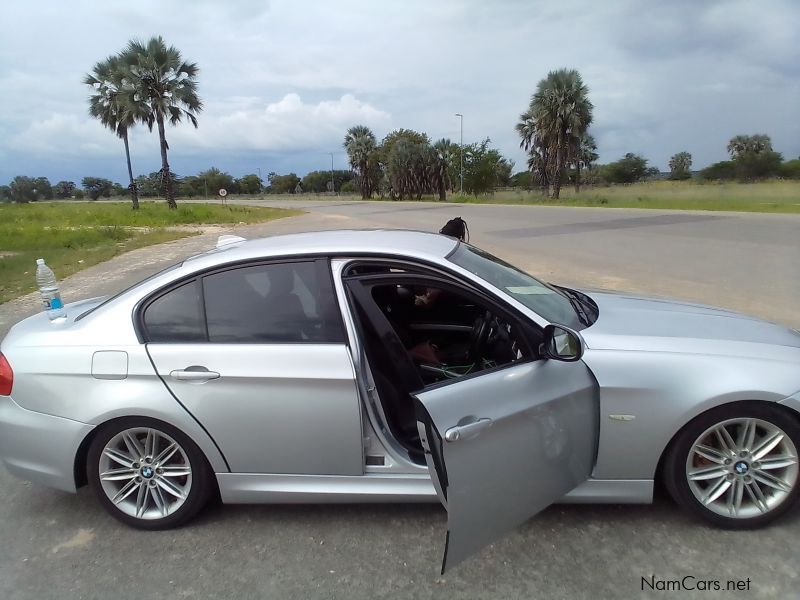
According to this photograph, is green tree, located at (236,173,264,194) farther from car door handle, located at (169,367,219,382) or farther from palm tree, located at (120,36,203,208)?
car door handle, located at (169,367,219,382)

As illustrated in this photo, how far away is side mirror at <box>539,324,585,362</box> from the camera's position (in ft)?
7.87

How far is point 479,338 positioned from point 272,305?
1.24 m

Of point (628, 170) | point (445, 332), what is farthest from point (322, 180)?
point (445, 332)

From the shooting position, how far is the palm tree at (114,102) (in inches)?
1362

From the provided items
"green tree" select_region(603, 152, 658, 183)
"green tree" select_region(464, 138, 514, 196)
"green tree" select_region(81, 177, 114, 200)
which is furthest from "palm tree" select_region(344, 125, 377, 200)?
"green tree" select_region(81, 177, 114, 200)

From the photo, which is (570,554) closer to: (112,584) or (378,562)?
(378,562)

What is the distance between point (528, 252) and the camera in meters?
12.8

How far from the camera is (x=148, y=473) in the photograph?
281cm

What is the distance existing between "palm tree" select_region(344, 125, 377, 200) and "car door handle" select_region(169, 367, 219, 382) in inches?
3110

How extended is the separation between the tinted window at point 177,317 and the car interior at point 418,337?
0.79 m

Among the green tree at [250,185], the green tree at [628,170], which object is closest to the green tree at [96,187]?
the green tree at [250,185]

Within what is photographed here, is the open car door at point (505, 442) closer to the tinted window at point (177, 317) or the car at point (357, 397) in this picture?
the car at point (357, 397)

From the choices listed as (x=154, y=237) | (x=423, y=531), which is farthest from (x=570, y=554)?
(x=154, y=237)

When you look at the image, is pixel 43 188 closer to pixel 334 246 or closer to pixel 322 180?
pixel 322 180
